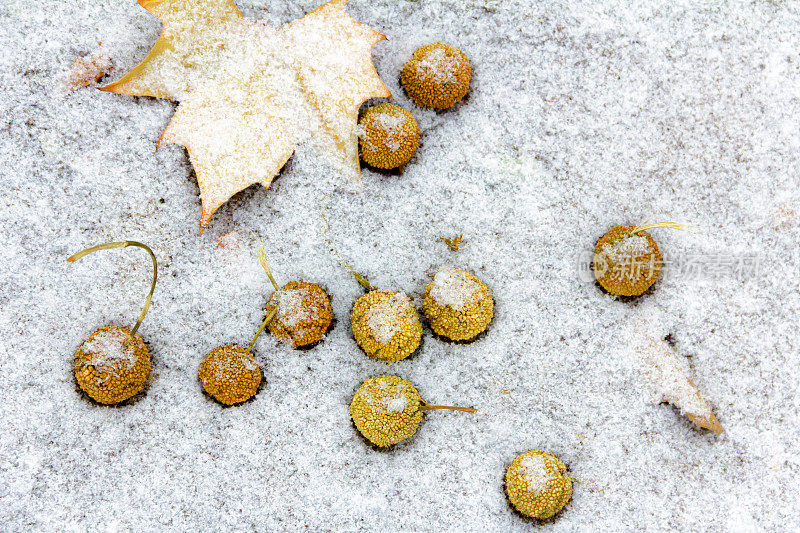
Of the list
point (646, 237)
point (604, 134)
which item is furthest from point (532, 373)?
point (604, 134)

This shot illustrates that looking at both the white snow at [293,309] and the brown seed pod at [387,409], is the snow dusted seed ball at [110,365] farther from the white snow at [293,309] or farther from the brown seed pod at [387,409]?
the brown seed pod at [387,409]

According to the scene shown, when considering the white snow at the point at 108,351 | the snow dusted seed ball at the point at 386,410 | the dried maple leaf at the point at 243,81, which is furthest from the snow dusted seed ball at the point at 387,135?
the white snow at the point at 108,351

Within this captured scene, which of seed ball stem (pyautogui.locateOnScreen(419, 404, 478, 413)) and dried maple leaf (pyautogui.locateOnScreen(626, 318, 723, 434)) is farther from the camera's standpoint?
dried maple leaf (pyautogui.locateOnScreen(626, 318, 723, 434))

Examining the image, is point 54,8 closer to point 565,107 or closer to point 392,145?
point 392,145

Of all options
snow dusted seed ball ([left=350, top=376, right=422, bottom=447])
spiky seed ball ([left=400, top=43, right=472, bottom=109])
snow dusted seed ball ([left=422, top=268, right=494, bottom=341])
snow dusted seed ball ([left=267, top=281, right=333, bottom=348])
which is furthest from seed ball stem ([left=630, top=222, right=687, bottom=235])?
snow dusted seed ball ([left=267, top=281, right=333, bottom=348])

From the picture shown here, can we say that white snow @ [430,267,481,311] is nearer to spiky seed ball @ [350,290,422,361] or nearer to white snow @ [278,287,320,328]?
spiky seed ball @ [350,290,422,361]
